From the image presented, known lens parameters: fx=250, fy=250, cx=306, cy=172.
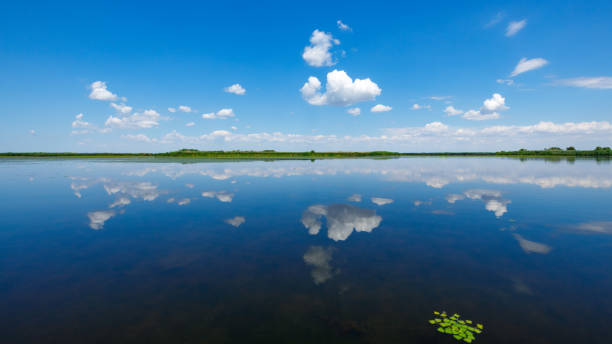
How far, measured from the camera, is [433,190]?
25078 mm

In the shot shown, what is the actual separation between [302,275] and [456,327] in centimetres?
424

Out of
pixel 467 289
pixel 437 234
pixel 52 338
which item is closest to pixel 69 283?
pixel 52 338

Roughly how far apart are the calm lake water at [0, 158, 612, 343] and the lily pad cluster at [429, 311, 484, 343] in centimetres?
18

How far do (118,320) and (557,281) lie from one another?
40.2 ft

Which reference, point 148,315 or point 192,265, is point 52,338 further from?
point 192,265

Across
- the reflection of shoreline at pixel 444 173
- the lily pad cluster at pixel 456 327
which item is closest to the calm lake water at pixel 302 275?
the lily pad cluster at pixel 456 327

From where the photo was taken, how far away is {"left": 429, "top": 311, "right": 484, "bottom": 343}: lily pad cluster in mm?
5426

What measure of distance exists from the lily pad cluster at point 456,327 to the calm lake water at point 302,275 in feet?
0.58

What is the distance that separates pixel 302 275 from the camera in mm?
8008

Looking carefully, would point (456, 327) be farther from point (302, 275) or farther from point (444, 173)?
point (444, 173)

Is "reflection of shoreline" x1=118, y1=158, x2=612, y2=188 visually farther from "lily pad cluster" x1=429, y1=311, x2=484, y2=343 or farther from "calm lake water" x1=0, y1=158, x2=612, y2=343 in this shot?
"lily pad cluster" x1=429, y1=311, x2=484, y2=343

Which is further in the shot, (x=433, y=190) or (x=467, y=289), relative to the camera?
(x=433, y=190)

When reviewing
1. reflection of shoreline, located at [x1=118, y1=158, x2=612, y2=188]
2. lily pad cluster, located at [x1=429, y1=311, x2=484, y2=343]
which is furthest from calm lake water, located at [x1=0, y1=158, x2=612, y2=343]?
reflection of shoreline, located at [x1=118, y1=158, x2=612, y2=188]

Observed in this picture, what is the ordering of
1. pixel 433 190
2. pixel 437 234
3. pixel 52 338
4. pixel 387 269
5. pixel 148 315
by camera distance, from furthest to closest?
pixel 433 190 < pixel 437 234 < pixel 387 269 < pixel 148 315 < pixel 52 338
